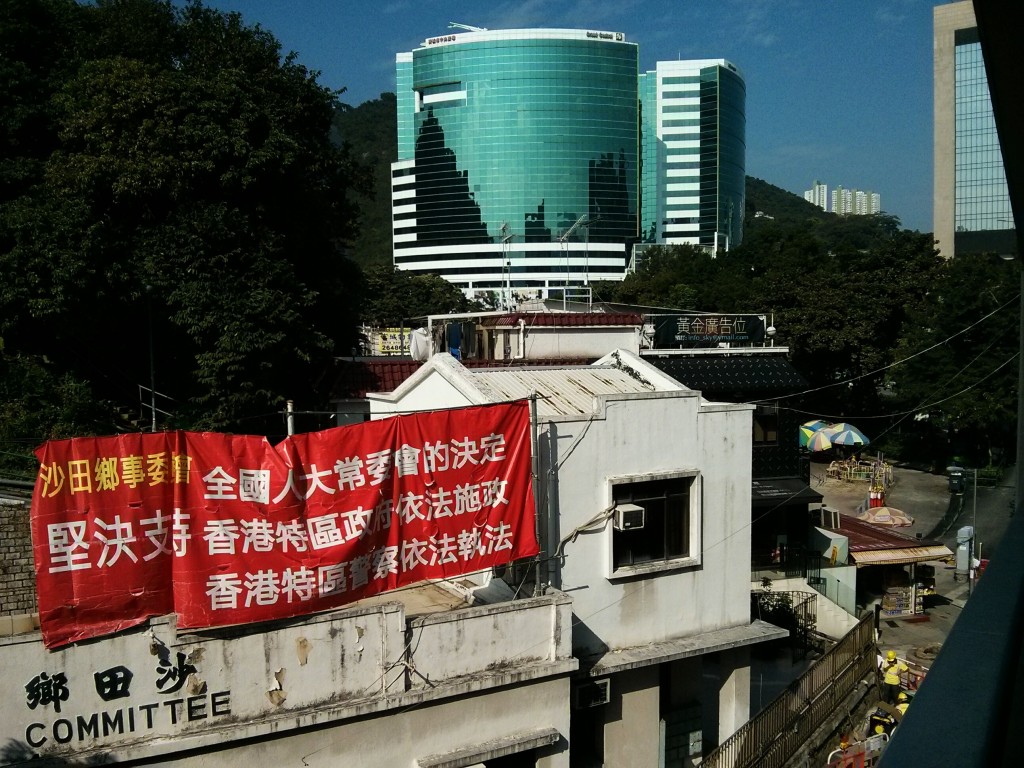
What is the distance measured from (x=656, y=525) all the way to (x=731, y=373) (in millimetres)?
9427

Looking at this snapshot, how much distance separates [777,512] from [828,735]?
644cm

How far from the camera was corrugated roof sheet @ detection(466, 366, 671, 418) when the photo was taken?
1205 centimetres

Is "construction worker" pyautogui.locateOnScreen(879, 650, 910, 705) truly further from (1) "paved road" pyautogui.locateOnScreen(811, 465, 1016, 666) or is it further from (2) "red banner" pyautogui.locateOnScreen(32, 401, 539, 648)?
(2) "red banner" pyautogui.locateOnScreen(32, 401, 539, 648)

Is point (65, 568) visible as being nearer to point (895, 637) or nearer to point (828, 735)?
point (828, 735)

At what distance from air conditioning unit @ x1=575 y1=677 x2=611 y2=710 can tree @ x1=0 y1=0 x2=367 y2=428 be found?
10549 millimetres

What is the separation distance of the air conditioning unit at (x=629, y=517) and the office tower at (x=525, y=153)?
95.4 meters

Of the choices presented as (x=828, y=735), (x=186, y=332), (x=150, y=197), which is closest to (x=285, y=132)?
(x=150, y=197)

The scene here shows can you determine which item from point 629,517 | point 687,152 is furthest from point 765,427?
point 687,152

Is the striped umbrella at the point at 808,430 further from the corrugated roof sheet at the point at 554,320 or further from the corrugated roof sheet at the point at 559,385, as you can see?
the corrugated roof sheet at the point at 559,385

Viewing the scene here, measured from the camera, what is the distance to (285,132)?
2045 cm

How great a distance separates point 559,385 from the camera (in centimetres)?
1303

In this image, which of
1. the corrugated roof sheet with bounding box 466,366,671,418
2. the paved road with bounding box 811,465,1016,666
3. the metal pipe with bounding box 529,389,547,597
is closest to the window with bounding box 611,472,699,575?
the metal pipe with bounding box 529,389,547,597

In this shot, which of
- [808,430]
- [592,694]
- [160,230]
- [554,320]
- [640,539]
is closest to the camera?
[592,694]

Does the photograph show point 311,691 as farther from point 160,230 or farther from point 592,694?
point 160,230
